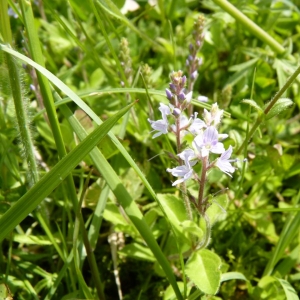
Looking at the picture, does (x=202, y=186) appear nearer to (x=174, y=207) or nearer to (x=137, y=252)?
(x=174, y=207)

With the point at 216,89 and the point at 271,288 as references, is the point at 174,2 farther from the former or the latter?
the point at 271,288

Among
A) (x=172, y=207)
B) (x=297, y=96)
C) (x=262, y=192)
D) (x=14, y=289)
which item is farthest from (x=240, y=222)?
(x=14, y=289)

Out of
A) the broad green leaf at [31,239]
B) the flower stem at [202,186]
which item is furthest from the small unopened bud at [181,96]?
the broad green leaf at [31,239]

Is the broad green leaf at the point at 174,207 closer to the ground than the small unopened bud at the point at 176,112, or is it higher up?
closer to the ground

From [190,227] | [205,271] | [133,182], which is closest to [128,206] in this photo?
[190,227]

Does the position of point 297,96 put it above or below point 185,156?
below

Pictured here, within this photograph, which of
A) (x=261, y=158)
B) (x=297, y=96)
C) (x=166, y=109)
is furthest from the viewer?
→ (x=297, y=96)

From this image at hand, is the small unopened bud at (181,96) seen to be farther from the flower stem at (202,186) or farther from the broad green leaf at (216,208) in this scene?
the broad green leaf at (216,208)
